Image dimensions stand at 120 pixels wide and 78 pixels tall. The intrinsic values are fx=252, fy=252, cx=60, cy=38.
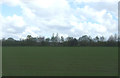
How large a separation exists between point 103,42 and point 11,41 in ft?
97.9

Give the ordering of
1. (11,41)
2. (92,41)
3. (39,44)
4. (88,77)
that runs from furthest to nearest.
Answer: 1. (92,41)
2. (39,44)
3. (11,41)
4. (88,77)

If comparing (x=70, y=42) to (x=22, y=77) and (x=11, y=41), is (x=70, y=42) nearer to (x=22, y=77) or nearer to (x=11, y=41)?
(x=11, y=41)

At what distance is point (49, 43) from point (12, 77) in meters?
73.1

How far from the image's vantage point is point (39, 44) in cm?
8181

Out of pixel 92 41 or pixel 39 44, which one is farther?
pixel 92 41

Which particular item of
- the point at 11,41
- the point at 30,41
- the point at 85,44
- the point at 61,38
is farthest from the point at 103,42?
the point at 11,41

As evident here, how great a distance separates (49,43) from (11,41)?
16985mm

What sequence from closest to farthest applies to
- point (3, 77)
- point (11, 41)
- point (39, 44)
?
point (3, 77), point (11, 41), point (39, 44)

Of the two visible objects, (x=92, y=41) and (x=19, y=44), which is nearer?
(x=19, y=44)

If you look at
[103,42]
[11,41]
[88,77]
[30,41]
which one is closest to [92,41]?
[103,42]

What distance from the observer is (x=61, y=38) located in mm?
90562

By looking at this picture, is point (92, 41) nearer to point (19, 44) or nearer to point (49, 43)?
point (49, 43)

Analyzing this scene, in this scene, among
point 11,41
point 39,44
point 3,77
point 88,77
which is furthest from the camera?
point 39,44

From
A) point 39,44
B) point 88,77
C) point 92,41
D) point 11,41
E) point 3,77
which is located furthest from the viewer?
point 92,41
